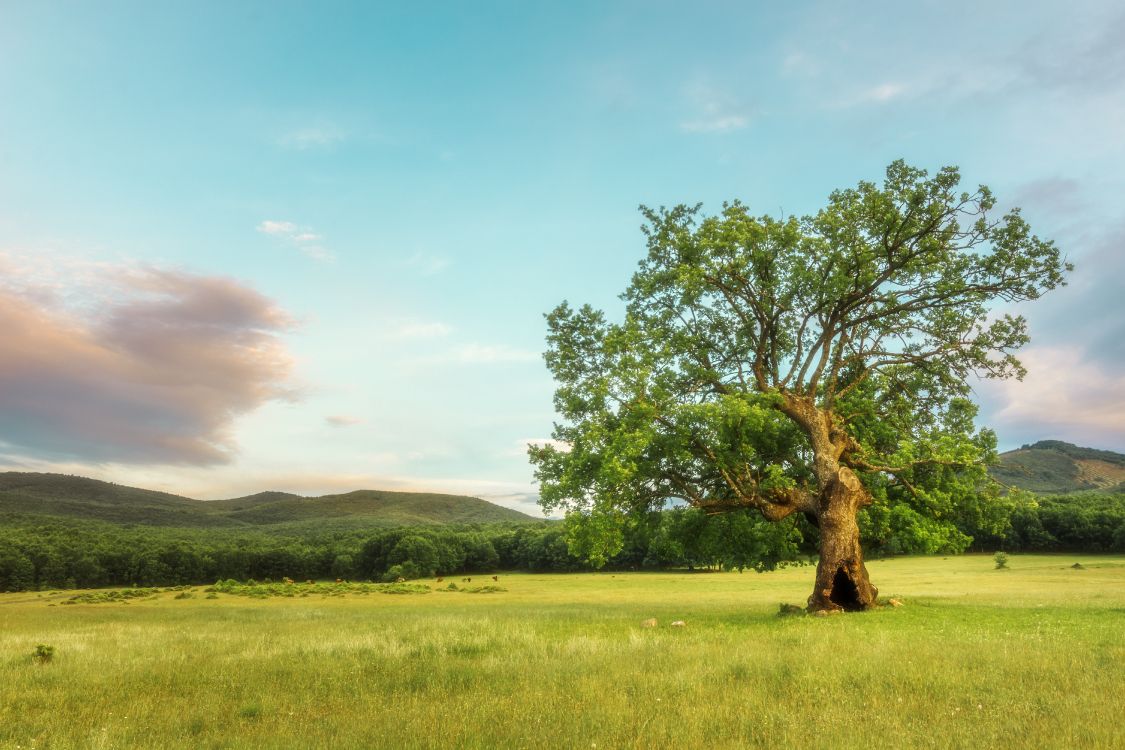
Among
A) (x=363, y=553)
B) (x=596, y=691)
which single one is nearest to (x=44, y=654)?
(x=596, y=691)

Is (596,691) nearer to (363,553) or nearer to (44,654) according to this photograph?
(44,654)

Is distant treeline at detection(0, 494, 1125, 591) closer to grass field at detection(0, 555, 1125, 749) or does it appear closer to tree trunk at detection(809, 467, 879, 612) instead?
tree trunk at detection(809, 467, 879, 612)

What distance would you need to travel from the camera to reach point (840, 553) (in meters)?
25.4

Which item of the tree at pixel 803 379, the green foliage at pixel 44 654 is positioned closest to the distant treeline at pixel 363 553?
the tree at pixel 803 379

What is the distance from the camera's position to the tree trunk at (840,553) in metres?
25.4

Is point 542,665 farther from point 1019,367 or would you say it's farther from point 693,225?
point 1019,367

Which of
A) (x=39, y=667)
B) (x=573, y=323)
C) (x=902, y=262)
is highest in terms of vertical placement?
(x=902, y=262)

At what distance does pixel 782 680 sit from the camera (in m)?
11.1

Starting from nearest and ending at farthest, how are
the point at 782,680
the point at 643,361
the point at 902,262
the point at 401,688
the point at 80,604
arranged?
the point at 782,680 → the point at 401,688 → the point at 643,361 → the point at 902,262 → the point at 80,604

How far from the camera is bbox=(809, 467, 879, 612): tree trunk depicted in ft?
83.4

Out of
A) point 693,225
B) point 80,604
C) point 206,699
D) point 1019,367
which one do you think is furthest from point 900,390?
point 80,604

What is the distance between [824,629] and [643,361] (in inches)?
460

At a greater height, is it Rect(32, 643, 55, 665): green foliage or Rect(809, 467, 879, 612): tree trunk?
Rect(809, 467, 879, 612): tree trunk

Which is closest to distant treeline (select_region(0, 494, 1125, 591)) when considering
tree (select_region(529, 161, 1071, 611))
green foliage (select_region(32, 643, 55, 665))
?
tree (select_region(529, 161, 1071, 611))
